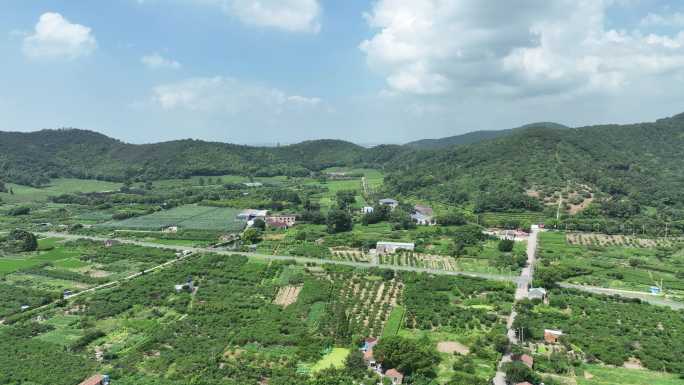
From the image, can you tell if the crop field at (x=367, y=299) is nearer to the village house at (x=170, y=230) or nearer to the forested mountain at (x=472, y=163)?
the village house at (x=170, y=230)

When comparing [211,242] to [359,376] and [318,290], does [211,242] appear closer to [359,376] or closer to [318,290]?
[318,290]

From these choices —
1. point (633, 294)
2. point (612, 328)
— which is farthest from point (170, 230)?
point (633, 294)

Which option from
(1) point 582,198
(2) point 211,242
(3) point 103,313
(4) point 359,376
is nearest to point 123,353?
(3) point 103,313

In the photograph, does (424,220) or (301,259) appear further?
(424,220)

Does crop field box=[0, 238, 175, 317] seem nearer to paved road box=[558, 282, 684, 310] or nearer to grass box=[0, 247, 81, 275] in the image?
grass box=[0, 247, 81, 275]

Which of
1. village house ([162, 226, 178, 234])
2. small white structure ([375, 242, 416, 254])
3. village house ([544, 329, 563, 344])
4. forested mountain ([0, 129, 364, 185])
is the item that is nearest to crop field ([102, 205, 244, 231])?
village house ([162, 226, 178, 234])

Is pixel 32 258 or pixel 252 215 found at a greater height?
pixel 252 215

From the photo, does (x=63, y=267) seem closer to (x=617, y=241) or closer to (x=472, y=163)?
(x=617, y=241)
